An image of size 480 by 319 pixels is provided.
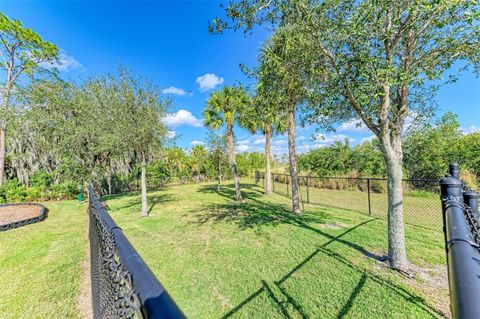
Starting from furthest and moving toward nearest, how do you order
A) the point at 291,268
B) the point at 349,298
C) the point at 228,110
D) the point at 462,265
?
the point at 228,110, the point at 291,268, the point at 349,298, the point at 462,265

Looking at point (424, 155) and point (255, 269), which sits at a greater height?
point (424, 155)

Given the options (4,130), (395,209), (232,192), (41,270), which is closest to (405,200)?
(395,209)

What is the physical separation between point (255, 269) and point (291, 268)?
2.01 ft

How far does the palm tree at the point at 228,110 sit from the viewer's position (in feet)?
34.1

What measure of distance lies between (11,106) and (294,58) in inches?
682

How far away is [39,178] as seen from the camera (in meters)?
12.9

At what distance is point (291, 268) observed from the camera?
11.4 feet

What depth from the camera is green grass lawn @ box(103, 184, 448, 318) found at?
2547 millimetres

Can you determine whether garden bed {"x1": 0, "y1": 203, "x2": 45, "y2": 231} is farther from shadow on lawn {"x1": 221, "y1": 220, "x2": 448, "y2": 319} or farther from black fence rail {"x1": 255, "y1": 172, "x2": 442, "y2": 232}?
black fence rail {"x1": 255, "y1": 172, "x2": 442, "y2": 232}

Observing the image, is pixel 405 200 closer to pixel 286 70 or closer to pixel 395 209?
pixel 395 209

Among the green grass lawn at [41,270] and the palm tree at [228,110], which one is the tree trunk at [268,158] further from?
the green grass lawn at [41,270]

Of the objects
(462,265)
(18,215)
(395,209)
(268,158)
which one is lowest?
(18,215)

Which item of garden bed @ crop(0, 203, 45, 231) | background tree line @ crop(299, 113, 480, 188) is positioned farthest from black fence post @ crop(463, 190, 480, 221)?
garden bed @ crop(0, 203, 45, 231)

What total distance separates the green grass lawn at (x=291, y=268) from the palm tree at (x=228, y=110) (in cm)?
473
